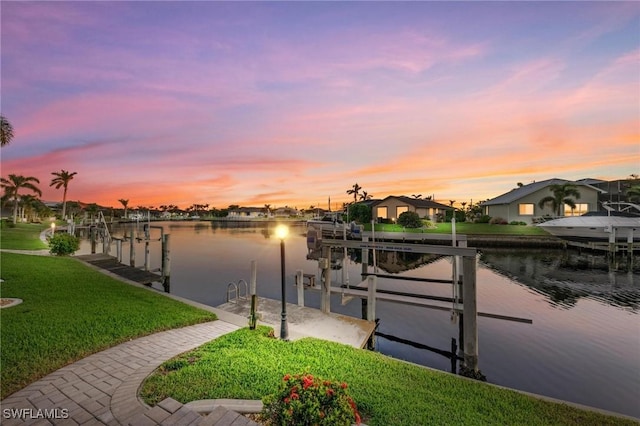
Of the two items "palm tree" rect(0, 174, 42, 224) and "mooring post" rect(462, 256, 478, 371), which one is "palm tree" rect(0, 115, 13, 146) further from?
"palm tree" rect(0, 174, 42, 224)

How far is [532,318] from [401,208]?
43616 mm

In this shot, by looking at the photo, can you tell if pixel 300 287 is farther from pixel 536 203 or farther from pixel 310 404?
pixel 536 203

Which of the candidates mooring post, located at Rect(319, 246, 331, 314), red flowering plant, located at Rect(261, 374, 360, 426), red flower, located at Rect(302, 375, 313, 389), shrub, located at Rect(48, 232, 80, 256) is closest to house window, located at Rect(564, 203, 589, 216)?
mooring post, located at Rect(319, 246, 331, 314)

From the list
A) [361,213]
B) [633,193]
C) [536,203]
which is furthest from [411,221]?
[633,193]

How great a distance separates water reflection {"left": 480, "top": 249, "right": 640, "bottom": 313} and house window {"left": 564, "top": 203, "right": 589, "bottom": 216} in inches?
506

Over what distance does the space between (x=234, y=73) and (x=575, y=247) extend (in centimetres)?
4348

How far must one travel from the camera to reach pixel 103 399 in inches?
206

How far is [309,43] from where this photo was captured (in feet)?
50.0

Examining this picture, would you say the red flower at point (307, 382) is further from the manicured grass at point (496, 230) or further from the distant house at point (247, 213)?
the distant house at point (247, 213)

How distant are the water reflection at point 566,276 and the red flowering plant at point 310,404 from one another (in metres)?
18.9

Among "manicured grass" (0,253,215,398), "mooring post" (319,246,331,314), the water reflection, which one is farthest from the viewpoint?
the water reflection

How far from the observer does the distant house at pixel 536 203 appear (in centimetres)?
4394

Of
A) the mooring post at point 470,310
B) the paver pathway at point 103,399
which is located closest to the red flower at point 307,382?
the paver pathway at point 103,399

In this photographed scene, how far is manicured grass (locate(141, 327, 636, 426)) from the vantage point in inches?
199
